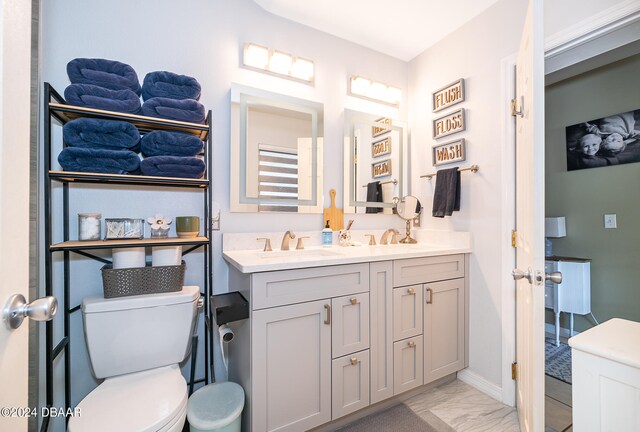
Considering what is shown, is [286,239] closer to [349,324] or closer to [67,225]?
[349,324]

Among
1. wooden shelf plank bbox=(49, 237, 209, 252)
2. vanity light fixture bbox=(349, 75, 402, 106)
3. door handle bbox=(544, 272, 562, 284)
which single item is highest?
vanity light fixture bbox=(349, 75, 402, 106)

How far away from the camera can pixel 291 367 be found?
51.5 inches

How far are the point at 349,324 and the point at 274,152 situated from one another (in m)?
1.18

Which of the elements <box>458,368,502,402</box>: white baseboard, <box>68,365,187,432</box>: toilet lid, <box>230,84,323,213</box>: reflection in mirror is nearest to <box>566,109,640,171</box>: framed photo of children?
<box>458,368,502,402</box>: white baseboard

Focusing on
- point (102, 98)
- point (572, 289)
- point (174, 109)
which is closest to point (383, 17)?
point (174, 109)

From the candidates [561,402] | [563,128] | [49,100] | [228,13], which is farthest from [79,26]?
[563,128]

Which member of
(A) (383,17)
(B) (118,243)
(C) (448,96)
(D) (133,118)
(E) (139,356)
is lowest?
(E) (139,356)

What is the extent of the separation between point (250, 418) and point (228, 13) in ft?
7.40

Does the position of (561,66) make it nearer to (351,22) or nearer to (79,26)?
(351,22)

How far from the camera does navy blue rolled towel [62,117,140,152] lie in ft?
3.92

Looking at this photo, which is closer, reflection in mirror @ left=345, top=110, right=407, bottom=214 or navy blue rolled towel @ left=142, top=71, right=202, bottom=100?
navy blue rolled towel @ left=142, top=71, right=202, bottom=100

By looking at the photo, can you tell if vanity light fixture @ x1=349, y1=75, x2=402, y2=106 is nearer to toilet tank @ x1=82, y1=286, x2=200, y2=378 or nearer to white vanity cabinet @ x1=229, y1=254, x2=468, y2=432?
white vanity cabinet @ x1=229, y1=254, x2=468, y2=432

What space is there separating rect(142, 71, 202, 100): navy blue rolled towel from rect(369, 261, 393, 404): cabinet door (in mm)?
1340

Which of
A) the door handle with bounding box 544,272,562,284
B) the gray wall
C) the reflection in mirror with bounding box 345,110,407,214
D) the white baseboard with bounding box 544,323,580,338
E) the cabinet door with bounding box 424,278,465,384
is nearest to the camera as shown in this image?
the door handle with bounding box 544,272,562,284
